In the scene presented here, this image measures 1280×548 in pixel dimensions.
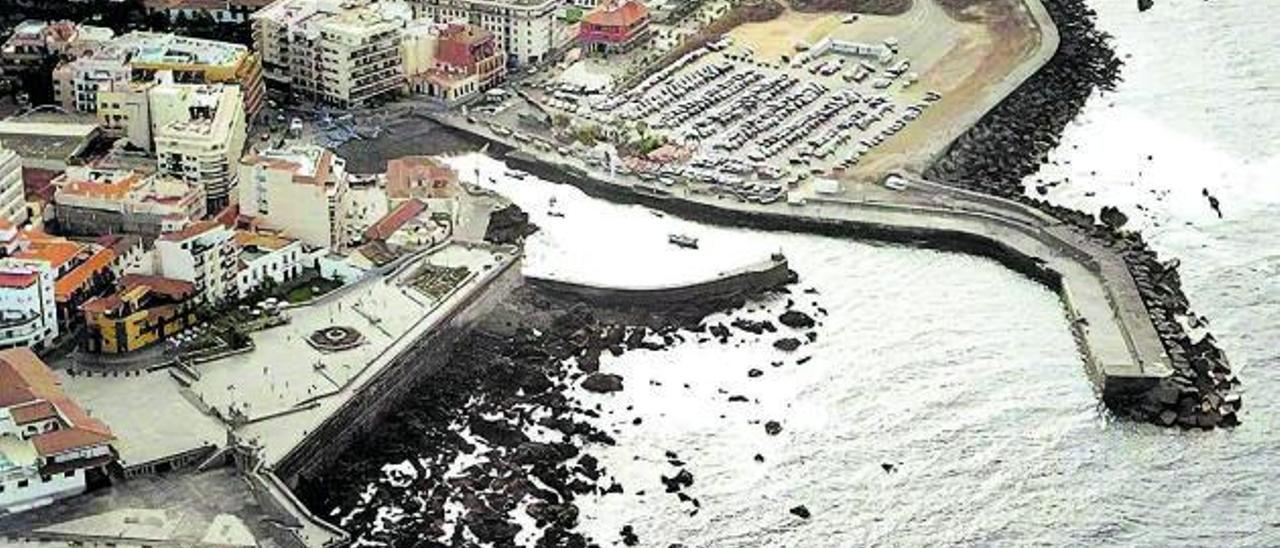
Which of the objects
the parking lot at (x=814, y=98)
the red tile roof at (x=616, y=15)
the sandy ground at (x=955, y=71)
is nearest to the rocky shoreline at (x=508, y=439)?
the parking lot at (x=814, y=98)

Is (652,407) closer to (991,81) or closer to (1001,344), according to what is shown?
(1001,344)

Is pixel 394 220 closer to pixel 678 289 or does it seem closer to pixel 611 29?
pixel 678 289

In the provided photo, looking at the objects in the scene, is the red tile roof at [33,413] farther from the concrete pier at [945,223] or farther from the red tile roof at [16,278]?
the concrete pier at [945,223]

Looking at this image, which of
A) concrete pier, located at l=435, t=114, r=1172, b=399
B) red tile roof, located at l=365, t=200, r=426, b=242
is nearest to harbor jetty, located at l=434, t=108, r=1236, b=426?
concrete pier, located at l=435, t=114, r=1172, b=399

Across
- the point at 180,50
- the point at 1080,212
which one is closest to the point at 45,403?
the point at 180,50

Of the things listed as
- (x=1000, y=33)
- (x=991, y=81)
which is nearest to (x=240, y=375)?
(x=991, y=81)

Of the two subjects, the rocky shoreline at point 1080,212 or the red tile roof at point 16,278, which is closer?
the red tile roof at point 16,278
